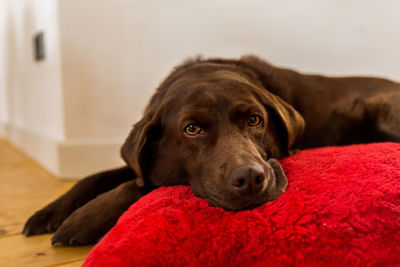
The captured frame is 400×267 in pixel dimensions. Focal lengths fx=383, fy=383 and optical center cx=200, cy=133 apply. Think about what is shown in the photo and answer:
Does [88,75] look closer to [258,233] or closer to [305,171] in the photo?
[305,171]

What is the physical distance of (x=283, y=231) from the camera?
1060mm

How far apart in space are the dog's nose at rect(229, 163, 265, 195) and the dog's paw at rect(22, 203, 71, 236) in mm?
884

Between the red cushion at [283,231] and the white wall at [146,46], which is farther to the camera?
the white wall at [146,46]

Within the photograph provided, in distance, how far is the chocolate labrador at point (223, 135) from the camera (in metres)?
1.31

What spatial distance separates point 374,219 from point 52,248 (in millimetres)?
1156

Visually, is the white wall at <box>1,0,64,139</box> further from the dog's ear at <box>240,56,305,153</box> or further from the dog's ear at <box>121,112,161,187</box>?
the dog's ear at <box>240,56,305,153</box>

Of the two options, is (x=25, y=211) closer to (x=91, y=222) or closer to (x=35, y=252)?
(x=35, y=252)

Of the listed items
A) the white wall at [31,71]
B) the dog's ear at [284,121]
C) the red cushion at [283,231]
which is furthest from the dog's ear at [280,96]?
the white wall at [31,71]

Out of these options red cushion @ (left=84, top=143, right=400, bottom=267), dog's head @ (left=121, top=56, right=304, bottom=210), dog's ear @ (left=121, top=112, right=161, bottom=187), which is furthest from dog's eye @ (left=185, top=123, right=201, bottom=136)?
red cushion @ (left=84, top=143, right=400, bottom=267)

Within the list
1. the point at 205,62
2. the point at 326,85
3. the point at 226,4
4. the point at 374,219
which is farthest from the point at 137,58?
the point at 374,219

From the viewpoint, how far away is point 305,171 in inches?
54.3

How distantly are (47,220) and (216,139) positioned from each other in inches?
33.7

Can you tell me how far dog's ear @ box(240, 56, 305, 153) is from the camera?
65.0 inches

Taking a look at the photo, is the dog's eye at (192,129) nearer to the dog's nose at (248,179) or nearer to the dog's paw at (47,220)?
the dog's nose at (248,179)
